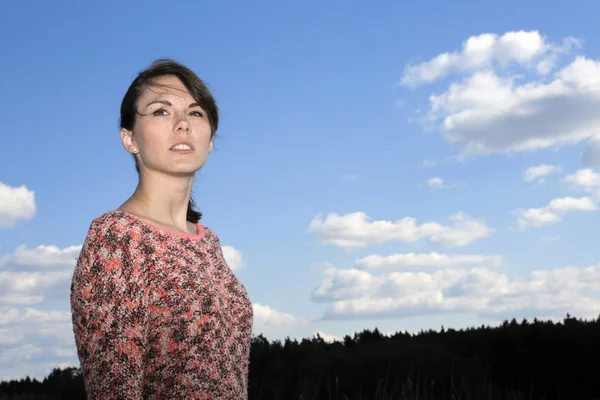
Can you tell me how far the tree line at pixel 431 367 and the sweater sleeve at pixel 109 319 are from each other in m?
3.43

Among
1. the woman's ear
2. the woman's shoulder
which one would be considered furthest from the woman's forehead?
the woman's shoulder

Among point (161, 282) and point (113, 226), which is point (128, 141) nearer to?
point (113, 226)

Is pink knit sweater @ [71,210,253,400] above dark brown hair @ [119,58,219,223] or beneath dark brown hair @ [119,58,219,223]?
beneath

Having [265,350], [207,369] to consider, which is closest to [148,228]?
[207,369]

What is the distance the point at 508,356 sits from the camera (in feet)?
29.6

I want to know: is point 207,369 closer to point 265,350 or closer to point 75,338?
point 75,338

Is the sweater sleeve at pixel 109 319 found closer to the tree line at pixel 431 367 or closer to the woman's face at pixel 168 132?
the woman's face at pixel 168 132

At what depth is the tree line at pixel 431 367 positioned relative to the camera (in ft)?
24.2

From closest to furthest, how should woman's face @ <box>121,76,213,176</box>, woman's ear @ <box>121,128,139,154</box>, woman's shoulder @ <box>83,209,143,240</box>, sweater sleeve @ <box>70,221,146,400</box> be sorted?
sweater sleeve @ <box>70,221,146,400</box>
woman's shoulder @ <box>83,209,143,240</box>
woman's face @ <box>121,76,213,176</box>
woman's ear @ <box>121,128,139,154</box>

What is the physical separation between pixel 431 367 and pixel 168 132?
521 cm

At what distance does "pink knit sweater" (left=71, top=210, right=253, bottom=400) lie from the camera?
11.0 feet

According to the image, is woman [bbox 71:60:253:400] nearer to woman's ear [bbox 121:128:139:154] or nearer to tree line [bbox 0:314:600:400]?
woman's ear [bbox 121:128:139:154]

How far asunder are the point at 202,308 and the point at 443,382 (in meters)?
5.14

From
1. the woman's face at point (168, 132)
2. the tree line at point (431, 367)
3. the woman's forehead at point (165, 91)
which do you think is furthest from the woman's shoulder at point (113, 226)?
the tree line at point (431, 367)
